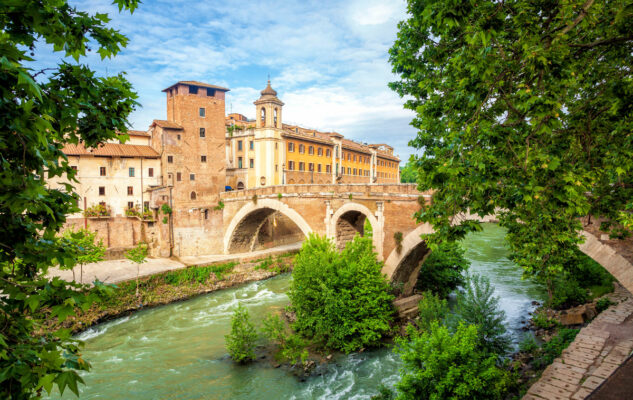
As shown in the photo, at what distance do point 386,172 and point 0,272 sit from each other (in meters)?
55.8

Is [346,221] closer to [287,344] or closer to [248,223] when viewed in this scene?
[287,344]

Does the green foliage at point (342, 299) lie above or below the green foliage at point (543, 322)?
above

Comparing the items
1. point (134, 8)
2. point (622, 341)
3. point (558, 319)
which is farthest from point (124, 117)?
point (558, 319)

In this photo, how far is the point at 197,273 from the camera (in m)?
21.5

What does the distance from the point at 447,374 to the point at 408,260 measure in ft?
32.9

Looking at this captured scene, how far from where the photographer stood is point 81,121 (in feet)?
13.0

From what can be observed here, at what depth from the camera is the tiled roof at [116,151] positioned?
24359 millimetres

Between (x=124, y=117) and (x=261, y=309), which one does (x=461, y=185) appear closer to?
(x=124, y=117)

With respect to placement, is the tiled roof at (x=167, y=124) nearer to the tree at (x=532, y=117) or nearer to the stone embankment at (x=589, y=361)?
the tree at (x=532, y=117)

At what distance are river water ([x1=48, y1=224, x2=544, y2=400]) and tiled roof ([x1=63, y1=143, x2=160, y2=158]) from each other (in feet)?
42.1

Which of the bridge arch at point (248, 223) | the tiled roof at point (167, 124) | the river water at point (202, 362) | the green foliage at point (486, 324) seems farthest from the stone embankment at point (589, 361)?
the tiled roof at point (167, 124)

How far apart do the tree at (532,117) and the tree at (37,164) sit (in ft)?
12.7

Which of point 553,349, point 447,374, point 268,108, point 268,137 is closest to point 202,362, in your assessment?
point 447,374

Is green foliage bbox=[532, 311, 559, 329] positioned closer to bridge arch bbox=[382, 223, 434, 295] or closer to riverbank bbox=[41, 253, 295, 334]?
bridge arch bbox=[382, 223, 434, 295]
